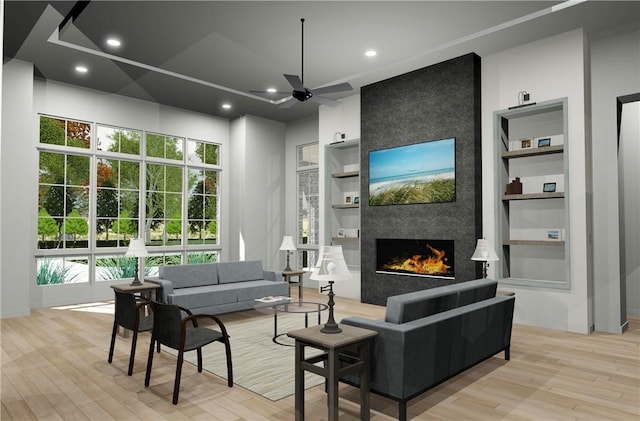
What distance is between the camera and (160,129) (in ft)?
27.6

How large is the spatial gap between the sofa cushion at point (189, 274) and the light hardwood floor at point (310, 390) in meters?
1.13

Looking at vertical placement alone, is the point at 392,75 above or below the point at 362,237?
above

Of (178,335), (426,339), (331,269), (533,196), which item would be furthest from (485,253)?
(178,335)

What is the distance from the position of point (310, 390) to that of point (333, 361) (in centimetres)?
94

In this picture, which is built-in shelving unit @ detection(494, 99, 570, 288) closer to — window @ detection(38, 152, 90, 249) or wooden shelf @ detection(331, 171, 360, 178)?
wooden shelf @ detection(331, 171, 360, 178)

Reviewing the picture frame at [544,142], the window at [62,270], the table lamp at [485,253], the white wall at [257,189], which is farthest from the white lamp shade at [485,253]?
the window at [62,270]

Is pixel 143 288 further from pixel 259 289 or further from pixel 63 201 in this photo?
pixel 63 201

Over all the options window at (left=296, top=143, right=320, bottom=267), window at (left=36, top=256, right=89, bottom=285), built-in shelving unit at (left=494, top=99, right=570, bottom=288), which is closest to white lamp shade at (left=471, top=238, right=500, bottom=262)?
built-in shelving unit at (left=494, top=99, right=570, bottom=288)

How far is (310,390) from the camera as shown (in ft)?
11.5

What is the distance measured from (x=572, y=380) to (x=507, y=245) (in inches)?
100

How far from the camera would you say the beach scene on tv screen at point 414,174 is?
20.6 feet

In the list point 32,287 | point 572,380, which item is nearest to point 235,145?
point 32,287

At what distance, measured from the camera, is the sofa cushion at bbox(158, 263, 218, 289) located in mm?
5906

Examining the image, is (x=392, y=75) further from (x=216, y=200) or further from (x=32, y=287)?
(x=32, y=287)
